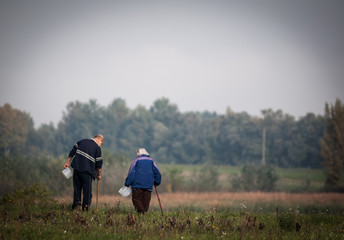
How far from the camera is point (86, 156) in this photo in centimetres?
1137

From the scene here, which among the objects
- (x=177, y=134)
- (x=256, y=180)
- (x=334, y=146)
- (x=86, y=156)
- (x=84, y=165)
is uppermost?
(x=177, y=134)

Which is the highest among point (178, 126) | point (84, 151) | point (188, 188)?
point (178, 126)

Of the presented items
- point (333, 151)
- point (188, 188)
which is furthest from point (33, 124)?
point (333, 151)

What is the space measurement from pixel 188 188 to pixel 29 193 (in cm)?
2711

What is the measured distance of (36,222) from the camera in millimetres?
9312

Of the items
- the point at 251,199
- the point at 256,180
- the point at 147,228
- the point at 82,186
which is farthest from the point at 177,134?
the point at 147,228

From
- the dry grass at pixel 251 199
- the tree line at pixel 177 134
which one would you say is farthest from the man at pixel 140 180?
the tree line at pixel 177 134

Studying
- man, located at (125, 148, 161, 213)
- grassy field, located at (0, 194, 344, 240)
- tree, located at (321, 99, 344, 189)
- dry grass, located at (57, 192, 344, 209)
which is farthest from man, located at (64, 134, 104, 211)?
tree, located at (321, 99, 344, 189)

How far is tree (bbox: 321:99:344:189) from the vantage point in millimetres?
39188

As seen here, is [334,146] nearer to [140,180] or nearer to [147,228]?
[140,180]

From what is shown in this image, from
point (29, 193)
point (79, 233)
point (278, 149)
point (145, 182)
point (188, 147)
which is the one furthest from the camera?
point (188, 147)

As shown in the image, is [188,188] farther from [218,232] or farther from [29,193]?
[218,232]

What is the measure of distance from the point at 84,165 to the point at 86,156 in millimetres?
Result: 246

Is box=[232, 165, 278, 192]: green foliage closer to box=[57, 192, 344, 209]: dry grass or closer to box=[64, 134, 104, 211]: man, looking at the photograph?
box=[57, 192, 344, 209]: dry grass
